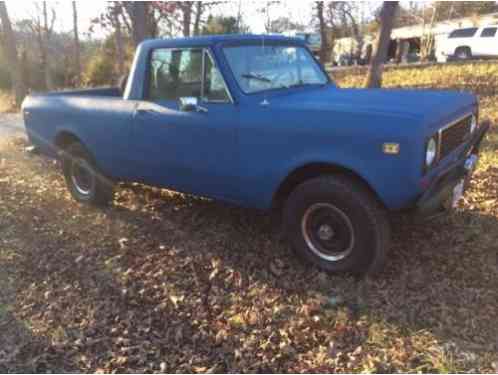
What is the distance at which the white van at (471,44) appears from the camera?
21109 mm

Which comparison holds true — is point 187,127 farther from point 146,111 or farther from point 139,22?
point 139,22

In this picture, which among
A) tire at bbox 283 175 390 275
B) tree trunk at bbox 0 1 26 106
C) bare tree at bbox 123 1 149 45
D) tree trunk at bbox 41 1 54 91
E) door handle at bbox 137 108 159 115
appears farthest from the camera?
tree trunk at bbox 41 1 54 91

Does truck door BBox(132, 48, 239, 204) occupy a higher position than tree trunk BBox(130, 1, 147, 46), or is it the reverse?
tree trunk BBox(130, 1, 147, 46)

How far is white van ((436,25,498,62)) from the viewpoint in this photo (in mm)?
21109

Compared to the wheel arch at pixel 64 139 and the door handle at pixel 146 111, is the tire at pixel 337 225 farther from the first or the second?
the wheel arch at pixel 64 139

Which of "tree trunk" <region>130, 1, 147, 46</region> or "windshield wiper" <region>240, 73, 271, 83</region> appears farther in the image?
"tree trunk" <region>130, 1, 147, 46</region>

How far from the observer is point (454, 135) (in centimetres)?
346

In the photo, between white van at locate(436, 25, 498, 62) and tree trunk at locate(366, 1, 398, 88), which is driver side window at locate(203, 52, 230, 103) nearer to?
tree trunk at locate(366, 1, 398, 88)

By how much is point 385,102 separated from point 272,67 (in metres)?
1.16

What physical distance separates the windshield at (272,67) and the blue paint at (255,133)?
86mm

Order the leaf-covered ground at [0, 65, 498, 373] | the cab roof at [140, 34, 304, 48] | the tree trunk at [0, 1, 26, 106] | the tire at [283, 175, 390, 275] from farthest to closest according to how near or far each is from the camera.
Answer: the tree trunk at [0, 1, 26, 106] → the cab roof at [140, 34, 304, 48] → the tire at [283, 175, 390, 275] → the leaf-covered ground at [0, 65, 498, 373]

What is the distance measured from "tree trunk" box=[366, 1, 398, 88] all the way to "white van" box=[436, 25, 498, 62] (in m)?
13.4

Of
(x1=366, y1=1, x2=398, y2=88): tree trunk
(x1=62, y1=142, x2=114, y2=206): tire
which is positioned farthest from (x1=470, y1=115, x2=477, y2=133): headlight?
(x1=366, y1=1, x2=398, y2=88): tree trunk

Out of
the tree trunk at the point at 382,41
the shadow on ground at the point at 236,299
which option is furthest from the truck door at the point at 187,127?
the tree trunk at the point at 382,41
